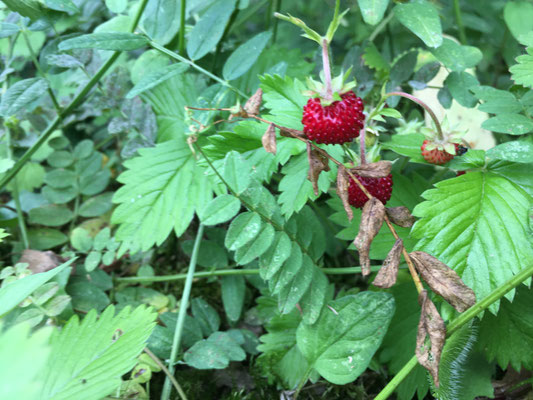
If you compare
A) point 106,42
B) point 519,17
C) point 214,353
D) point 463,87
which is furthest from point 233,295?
point 519,17

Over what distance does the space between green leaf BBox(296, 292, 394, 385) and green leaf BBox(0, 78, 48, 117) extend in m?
0.85

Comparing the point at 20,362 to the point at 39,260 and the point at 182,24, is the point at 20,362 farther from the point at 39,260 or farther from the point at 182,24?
the point at 182,24

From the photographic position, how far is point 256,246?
935 mm

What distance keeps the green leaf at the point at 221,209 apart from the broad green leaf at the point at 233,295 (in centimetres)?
38

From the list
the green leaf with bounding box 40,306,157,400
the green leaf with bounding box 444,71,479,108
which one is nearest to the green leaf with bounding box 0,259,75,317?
the green leaf with bounding box 40,306,157,400

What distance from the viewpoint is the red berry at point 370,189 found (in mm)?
960

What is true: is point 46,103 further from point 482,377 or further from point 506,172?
point 482,377

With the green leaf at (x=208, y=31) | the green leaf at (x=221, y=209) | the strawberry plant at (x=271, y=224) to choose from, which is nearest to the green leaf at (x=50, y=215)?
the strawberry plant at (x=271, y=224)

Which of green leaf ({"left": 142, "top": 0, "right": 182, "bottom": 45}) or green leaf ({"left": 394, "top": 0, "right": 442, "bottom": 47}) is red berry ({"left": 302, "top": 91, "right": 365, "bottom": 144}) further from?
green leaf ({"left": 142, "top": 0, "right": 182, "bottom": 45})

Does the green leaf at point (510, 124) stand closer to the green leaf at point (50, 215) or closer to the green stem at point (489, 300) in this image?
the green stem at point (489, 300)

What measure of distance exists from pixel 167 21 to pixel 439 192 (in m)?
0.86

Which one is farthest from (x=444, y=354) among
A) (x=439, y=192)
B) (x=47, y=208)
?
(x=47, y=208)

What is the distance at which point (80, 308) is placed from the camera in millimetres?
1189

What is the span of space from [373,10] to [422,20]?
0.18 meters
